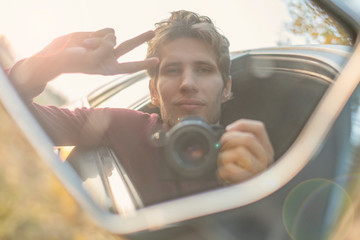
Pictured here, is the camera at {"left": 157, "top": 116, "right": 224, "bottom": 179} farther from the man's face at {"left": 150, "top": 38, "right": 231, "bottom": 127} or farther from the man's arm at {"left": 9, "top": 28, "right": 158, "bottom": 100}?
the man's arm at {"left": 9, "top": 28, "right": 158, "bottom": 100}

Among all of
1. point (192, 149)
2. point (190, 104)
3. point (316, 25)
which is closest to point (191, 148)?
point (192, 149)

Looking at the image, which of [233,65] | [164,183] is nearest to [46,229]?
[164,183]

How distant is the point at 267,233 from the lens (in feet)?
3.18

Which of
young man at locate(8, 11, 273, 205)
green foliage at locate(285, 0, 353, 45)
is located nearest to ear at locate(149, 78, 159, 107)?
young man at locate(8, 11, 273, 205)

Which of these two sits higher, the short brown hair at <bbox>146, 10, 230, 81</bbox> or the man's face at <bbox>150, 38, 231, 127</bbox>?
the short brown hair at <bbox>146, 10, 230, 81</bbox>

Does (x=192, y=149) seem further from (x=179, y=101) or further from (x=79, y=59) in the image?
(x=79, y=59)

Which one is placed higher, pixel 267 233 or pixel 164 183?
pixel 164 183

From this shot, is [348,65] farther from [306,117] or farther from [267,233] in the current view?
[267,233]

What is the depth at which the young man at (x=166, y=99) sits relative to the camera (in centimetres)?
83

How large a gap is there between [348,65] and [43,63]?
0.63 meters

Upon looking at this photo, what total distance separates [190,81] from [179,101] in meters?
0.04

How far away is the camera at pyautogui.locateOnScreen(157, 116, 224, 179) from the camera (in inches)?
30.4

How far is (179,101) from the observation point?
84 centimetres

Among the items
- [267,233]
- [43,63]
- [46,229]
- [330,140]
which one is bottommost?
[46,229]
